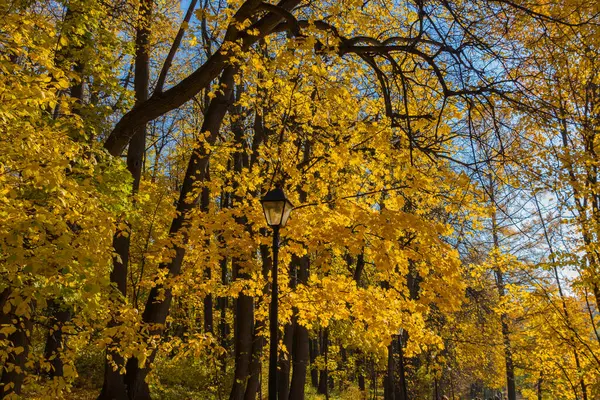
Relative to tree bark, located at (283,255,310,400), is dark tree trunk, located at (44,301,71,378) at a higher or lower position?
higher

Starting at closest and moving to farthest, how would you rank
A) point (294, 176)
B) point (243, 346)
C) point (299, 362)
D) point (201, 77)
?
point (201, 77) → point (294, 176) → point (243, 346) → point (299, 362)

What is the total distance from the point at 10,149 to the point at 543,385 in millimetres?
15854

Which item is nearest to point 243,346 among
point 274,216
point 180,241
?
point 180,241

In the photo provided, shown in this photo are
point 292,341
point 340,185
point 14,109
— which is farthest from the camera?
point 292,341

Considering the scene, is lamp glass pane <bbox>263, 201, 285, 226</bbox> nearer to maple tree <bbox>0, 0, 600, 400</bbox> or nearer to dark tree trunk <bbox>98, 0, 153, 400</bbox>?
maple tree <bbox>0, 0, 600, 400</bbox>

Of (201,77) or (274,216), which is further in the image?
(201,77)

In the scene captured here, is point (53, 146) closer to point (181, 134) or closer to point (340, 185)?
point (340, 185)

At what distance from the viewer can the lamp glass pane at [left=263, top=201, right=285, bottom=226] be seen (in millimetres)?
5195

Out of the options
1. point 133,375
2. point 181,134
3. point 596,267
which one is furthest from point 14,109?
point 181,134

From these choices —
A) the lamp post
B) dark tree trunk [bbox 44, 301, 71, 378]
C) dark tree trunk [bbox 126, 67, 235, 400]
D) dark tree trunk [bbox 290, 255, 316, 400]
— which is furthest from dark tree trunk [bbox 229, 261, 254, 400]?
the lamp post

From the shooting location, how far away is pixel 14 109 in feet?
12.7

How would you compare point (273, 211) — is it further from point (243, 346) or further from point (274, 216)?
point (243, 346)

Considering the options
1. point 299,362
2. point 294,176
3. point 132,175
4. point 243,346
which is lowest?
point 299,362

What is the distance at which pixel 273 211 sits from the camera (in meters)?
5.22
